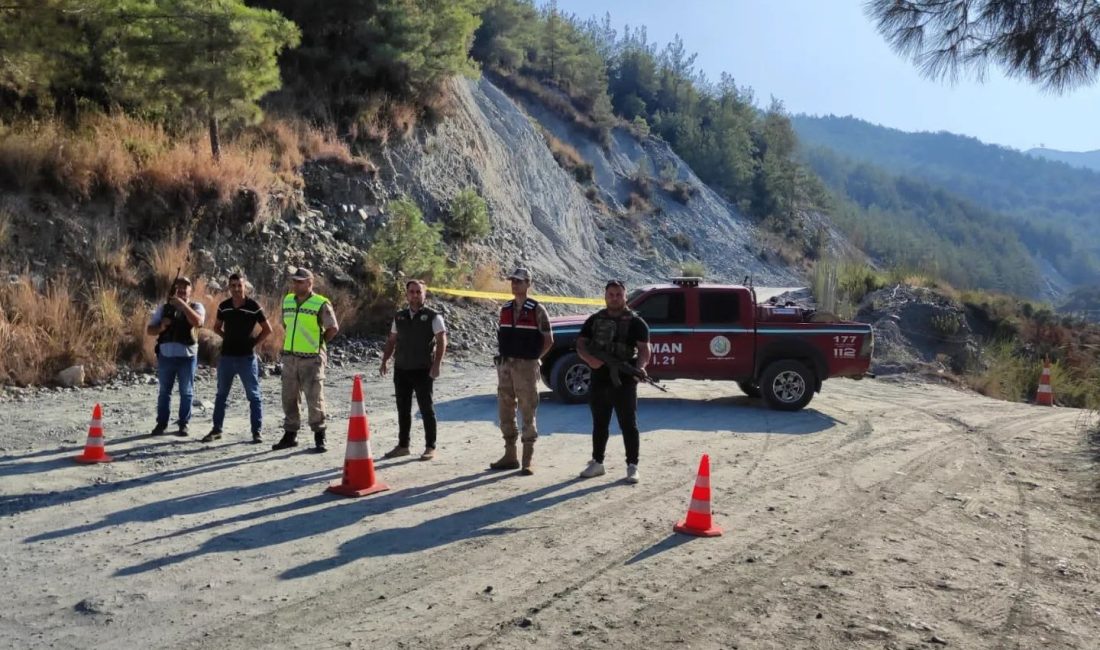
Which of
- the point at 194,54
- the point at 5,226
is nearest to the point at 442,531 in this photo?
the point at 5,226

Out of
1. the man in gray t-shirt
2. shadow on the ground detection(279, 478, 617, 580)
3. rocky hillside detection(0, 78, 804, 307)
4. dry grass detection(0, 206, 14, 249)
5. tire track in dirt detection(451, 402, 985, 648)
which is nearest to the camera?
tire track in dirt detection(451, 402, 985, 648)

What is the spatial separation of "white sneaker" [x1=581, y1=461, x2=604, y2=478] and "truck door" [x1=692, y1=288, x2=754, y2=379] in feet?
16.0

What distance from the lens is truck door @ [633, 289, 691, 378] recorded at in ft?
42.0

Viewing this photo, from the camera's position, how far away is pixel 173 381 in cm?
941

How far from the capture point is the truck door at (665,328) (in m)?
12.8

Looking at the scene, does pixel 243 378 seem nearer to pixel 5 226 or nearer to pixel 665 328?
pixel 665 328

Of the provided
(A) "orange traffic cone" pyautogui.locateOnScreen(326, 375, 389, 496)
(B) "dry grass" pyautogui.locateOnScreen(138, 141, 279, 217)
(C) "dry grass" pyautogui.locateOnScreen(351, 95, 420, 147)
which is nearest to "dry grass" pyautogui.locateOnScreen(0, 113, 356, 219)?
(B) "dry grass" pyautogui.locateOnScreen(138, 141, 279, 217)

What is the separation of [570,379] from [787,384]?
3.28 m

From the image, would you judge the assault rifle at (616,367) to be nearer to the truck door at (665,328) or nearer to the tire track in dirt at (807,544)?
the tire track in dirt at (807,544)

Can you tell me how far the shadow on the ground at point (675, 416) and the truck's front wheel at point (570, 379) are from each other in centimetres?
15

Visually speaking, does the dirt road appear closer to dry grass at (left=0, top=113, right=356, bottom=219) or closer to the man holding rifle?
the man holding rifle

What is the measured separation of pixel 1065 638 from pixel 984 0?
23.3ft

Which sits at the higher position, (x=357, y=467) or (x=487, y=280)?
(x=487, y=280)

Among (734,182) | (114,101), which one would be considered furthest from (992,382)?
(734,182)
